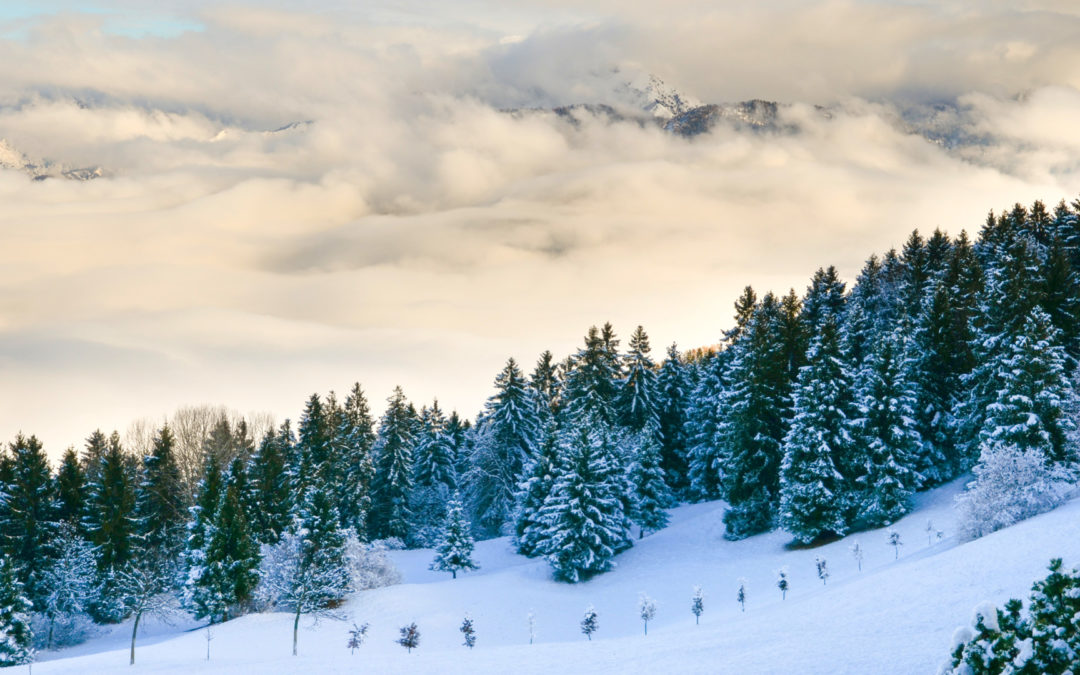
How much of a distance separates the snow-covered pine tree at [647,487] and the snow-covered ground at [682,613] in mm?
1492

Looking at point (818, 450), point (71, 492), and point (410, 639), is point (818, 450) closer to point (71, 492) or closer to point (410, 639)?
point (410, 639)

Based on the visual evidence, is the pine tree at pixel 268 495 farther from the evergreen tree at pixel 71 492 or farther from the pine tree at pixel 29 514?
the pine tree at pixel 29 514

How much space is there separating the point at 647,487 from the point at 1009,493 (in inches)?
1323

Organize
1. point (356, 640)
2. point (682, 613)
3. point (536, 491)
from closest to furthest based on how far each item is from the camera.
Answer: point (356, 640)
point (682, 613)
point (536, 491)

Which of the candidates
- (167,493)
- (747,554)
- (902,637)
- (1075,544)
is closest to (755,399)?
(747,554)

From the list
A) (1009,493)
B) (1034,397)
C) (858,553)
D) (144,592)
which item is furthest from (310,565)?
(1034,397)

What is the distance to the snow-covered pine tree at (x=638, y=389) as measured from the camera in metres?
88.4

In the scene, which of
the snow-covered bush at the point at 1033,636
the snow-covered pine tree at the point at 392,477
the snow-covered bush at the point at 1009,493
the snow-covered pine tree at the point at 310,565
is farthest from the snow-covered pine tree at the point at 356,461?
the snow-covered bush at the point at 1033,636

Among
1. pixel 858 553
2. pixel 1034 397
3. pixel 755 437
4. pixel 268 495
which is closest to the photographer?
pixel 858 553

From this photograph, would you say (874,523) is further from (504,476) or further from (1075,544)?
(504,476)

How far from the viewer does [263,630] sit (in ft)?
196

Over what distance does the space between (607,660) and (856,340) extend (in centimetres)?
5081

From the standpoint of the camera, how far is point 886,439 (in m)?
62.5

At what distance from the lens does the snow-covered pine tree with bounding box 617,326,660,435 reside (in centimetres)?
8844
